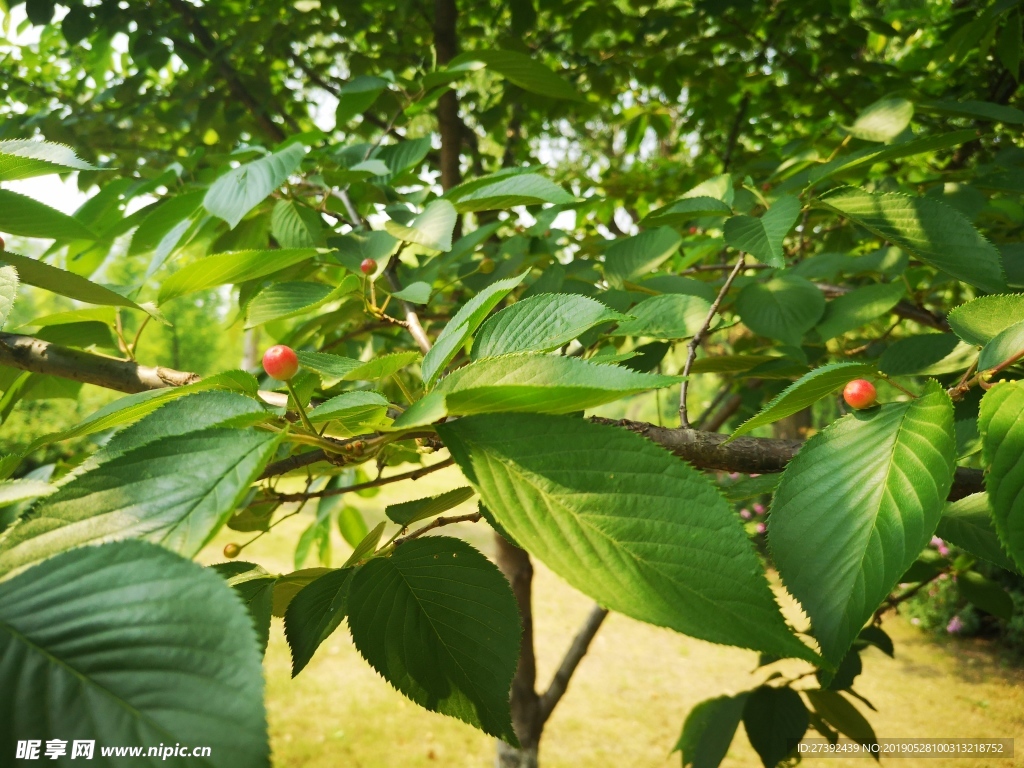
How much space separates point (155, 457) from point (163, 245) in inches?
23.6

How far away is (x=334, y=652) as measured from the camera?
493 cm

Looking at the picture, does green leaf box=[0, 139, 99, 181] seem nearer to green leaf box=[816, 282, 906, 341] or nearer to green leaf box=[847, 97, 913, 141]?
green leaf box=[816, 282, 906, 341]

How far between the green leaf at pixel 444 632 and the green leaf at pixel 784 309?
63cm

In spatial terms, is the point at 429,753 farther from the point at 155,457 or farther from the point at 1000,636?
the point at 1000,636

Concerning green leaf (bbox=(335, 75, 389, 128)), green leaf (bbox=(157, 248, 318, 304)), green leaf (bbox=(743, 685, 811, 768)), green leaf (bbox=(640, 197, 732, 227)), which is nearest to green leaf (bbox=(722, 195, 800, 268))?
green leaf (bbox=(640, 197, 732, 227))

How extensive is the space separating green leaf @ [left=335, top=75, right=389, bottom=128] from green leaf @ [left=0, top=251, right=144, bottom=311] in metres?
0.72

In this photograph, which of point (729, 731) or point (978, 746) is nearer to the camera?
point (729, 731)

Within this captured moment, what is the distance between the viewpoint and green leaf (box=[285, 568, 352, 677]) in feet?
1.64

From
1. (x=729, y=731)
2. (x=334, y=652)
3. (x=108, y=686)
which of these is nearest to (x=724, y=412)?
(x=729, y=731)

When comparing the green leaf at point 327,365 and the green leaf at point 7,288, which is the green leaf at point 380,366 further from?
the green leaf at point 7,288

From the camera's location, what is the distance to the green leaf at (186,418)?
0.43m

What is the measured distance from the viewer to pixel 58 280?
2.14 feet

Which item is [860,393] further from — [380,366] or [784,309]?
[784,309]

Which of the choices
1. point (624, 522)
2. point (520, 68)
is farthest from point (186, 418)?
point (520, 68)
